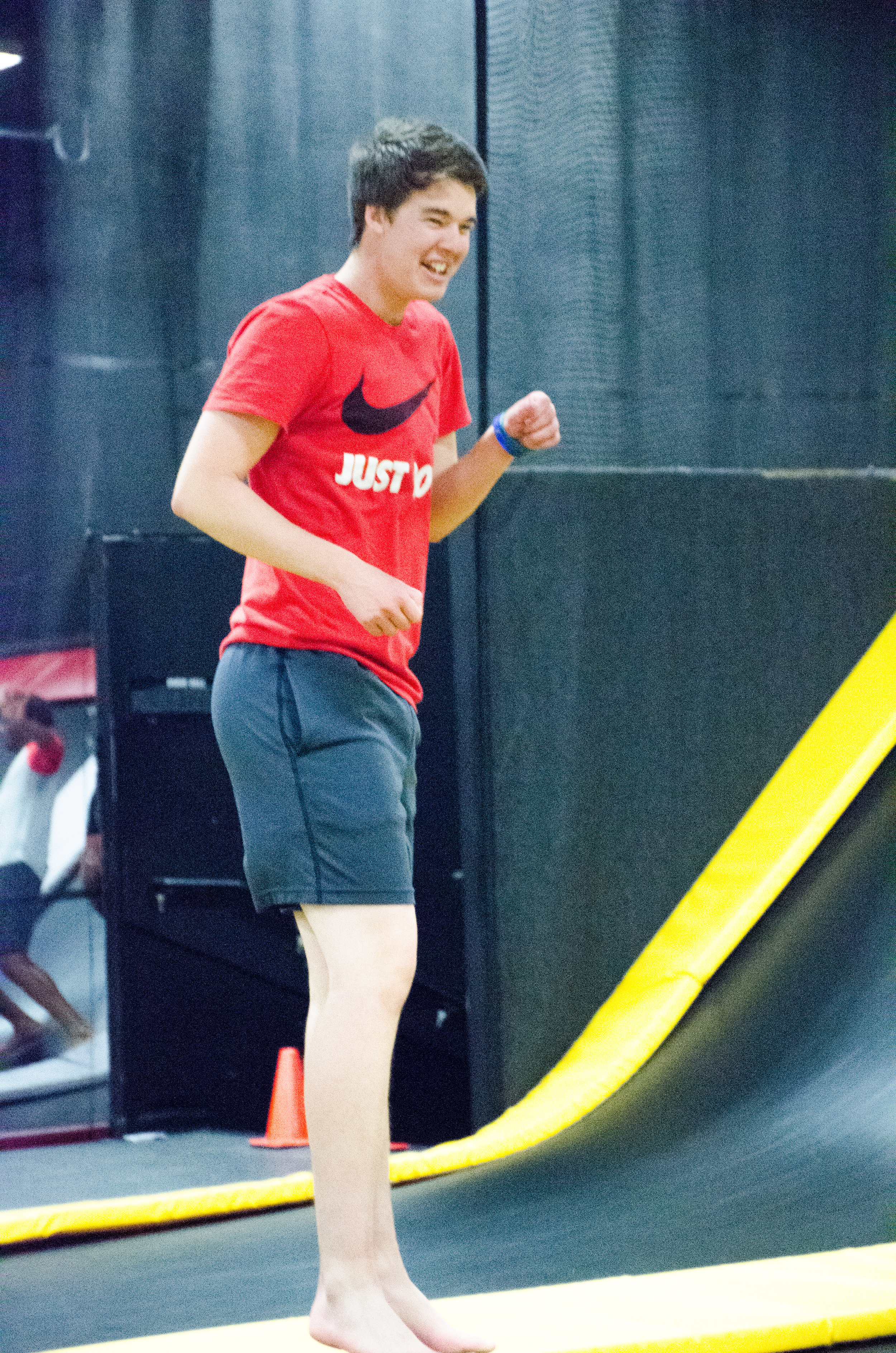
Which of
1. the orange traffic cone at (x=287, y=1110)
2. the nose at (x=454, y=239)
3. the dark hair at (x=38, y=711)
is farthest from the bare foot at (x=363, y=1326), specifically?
the dark hair at (x=38, y=711)

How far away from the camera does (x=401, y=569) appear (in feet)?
5.79

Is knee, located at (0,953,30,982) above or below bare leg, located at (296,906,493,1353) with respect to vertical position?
below

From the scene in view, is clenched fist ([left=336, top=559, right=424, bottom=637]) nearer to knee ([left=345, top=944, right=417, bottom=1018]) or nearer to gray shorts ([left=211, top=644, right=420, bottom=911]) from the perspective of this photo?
gray shorts ([left=211, top=644, right=420, bottom=911])

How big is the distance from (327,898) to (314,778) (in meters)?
0.14

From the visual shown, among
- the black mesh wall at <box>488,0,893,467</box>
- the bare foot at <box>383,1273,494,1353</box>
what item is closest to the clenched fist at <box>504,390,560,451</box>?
the bare foot at <box>383,1273,494,1353</box>

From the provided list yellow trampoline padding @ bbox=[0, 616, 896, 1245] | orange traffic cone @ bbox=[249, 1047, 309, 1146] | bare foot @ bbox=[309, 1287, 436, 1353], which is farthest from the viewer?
orange traffic cone @ bbox=[249, 1047, 309, 1146]

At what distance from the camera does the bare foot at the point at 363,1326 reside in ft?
5.06

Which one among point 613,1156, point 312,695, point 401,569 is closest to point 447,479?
point 401,569

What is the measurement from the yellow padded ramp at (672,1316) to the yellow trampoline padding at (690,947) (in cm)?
76

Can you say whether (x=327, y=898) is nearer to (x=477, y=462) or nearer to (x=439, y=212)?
(x=477, y=462)

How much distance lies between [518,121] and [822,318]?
39.2 inches

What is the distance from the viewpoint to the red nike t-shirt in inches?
64.9

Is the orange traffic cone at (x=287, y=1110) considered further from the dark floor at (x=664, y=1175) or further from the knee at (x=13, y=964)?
the knee at (x=13, y=964)

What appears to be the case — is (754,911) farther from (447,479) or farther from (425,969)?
(447,479)
